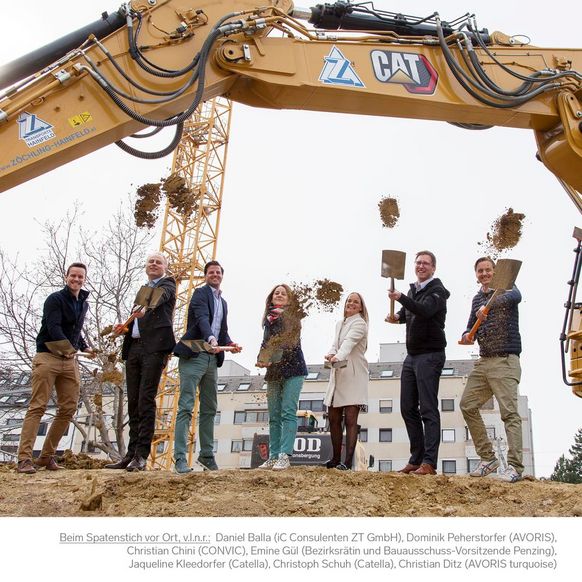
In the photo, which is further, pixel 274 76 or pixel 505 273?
pixel 505 273

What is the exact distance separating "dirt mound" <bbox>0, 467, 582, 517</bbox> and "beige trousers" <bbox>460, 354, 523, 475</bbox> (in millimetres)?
389

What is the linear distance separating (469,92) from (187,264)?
59.7 ft

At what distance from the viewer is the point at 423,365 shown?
673cm

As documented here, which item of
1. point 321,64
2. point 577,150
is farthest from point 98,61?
point 577,150

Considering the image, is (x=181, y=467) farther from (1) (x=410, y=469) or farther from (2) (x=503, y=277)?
(2) (x=503, y=277)

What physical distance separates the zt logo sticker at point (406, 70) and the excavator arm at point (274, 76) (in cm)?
1

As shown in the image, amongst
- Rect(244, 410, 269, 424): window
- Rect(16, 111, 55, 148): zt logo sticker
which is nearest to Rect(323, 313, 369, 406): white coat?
Rect(16, 111, 55, 148): zt logo sticker

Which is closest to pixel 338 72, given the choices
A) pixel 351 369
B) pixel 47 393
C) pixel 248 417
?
pixel 351 369

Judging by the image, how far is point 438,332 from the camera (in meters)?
6.82

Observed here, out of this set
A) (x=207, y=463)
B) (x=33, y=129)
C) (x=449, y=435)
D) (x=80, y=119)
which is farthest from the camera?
(x=449, y=435)

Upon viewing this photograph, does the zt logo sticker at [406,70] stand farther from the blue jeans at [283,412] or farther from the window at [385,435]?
the window at [385,435]

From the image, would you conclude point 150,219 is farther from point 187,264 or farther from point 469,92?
point 187,264

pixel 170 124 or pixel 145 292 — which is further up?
pixel 170 124

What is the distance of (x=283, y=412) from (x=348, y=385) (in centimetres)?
66
